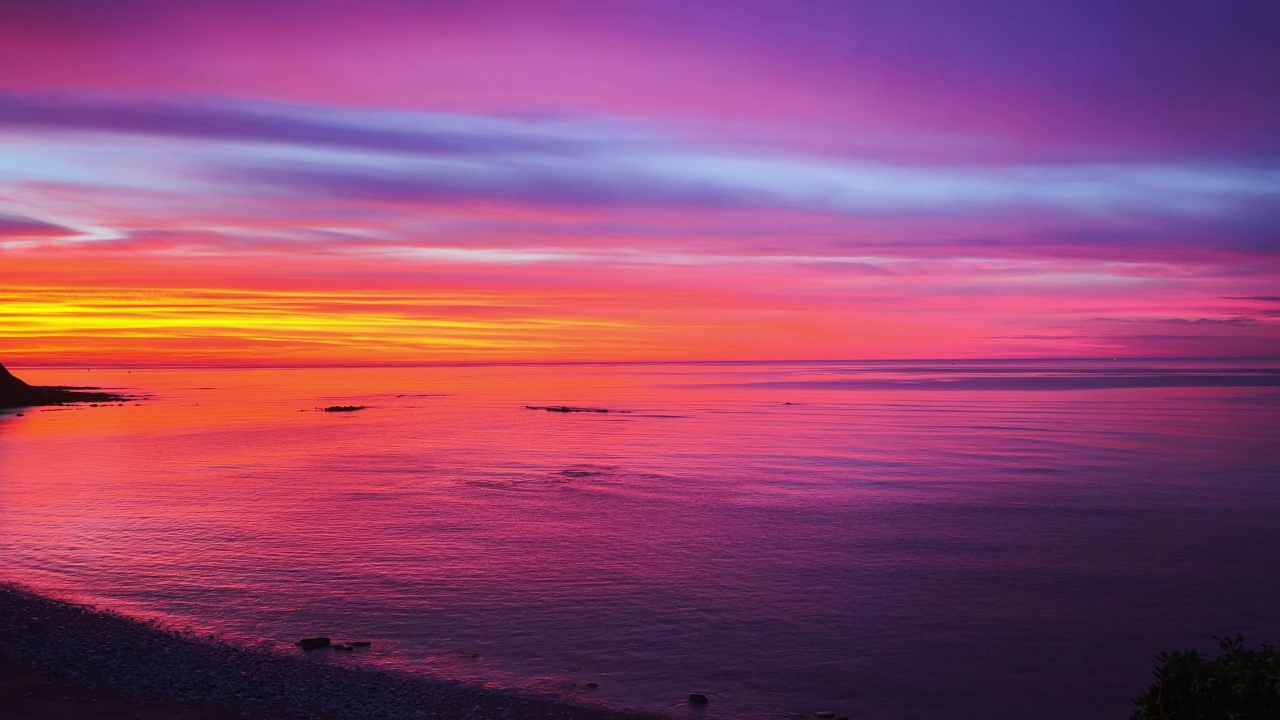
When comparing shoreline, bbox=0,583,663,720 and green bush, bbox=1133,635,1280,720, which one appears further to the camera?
shoreline, bbox=0,583,663,720

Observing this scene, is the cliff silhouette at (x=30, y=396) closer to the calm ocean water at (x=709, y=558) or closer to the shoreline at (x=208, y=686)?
the calm ocean water at (x=709, y=558)

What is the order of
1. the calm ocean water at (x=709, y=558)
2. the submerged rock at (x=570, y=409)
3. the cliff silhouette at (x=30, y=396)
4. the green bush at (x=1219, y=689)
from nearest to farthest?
the green bush at (x=1219, y=689), the calm ocean water at (x=709, y=558), the submerged rock at (x=570, y=409), the cliff silhouette at (x=30, y=396)

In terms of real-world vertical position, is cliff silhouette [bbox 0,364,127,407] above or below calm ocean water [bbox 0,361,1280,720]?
above

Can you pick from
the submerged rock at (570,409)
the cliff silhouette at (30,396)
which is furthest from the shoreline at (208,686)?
the cliff silhouette at (30,396)

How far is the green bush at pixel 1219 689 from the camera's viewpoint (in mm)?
8594

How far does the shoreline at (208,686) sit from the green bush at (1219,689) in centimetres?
815

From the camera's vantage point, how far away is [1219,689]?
8758mm

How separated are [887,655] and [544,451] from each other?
40.0m

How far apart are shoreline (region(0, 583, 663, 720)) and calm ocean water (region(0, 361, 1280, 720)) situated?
3.61 ft

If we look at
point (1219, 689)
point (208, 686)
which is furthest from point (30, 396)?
point (1219, 689)

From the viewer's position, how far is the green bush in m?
8.59

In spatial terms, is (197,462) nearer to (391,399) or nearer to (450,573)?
(450,573)

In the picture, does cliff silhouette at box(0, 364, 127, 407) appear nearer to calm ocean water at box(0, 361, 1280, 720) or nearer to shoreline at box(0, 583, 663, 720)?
calm ocean water at box(0, 361, 1280, 720)

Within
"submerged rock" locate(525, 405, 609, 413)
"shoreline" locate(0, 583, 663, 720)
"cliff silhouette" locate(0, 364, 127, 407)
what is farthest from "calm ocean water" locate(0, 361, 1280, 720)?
"cliff silhouette" locate(0, 364, 127, 407)
